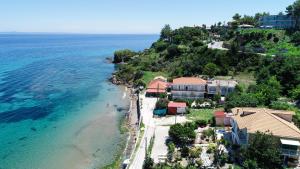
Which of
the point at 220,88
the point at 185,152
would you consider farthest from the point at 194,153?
the point at 220,88

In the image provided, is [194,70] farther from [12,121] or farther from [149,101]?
[12,121]

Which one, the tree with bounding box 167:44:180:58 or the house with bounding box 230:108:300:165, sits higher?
the tree with bounding box 167:44:180:58

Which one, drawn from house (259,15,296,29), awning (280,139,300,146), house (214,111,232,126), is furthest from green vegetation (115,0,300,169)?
house (259,15,296,29)

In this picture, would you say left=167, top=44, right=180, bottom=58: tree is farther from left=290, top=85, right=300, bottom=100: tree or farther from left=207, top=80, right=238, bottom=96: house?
left=290, top=85, right=300, bottom=100: tree

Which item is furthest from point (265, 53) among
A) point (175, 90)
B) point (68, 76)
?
point (68, 76)

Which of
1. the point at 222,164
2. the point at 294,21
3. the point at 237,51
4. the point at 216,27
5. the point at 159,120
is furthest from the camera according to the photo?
the point at 216,27
